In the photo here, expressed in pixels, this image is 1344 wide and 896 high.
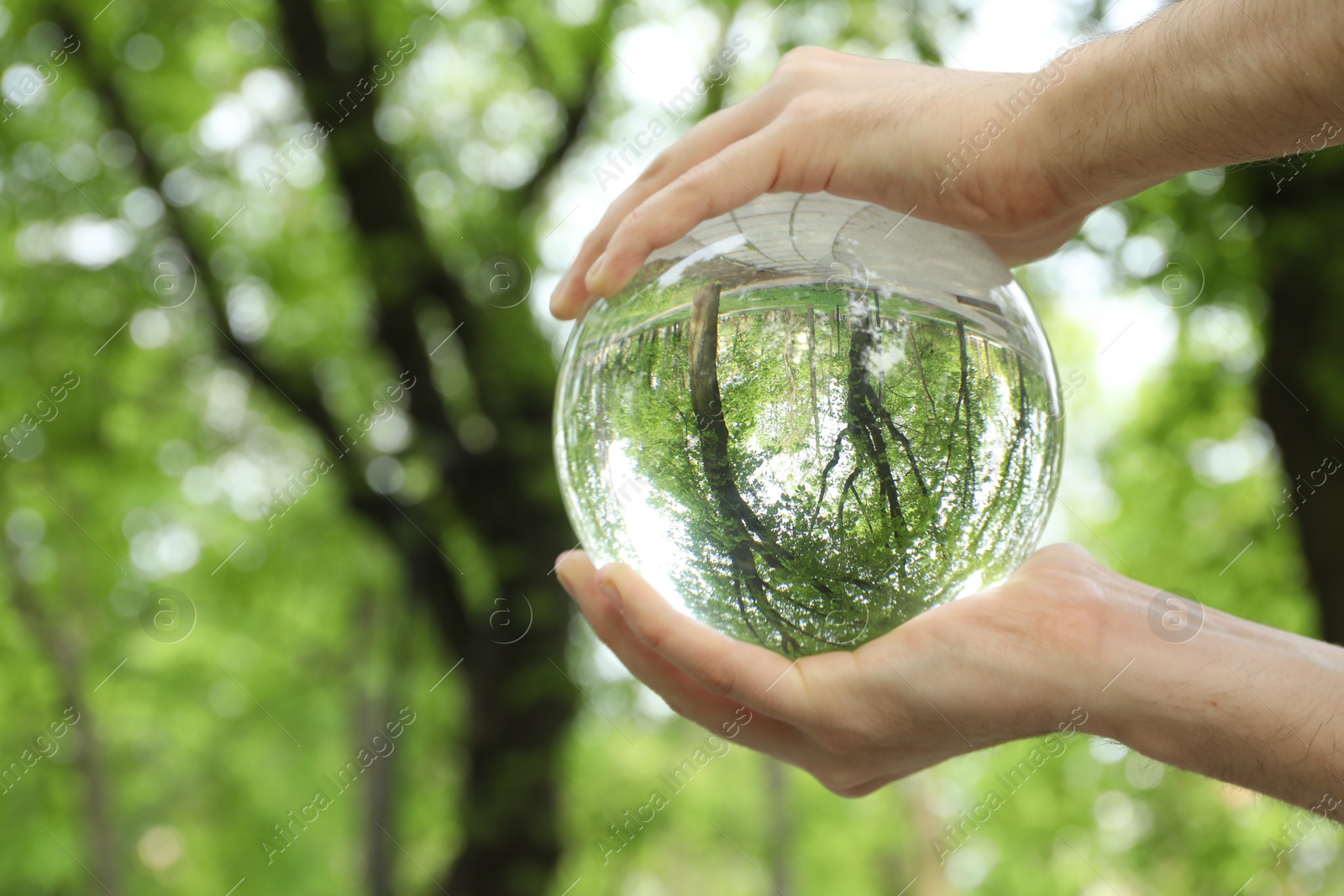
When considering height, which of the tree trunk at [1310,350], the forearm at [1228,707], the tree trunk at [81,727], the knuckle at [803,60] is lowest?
the tree trunk at [81,727]

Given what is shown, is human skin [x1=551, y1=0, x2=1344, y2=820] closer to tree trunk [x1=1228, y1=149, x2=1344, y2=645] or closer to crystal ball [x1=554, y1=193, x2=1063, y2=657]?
crystal ball [x1=554, y1=193, x2=1063, y2=657]

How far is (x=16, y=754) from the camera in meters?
14.1

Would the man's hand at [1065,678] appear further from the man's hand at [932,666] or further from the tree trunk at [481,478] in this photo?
the tree trunk at [481,478]

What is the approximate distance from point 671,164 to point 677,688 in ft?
3.78

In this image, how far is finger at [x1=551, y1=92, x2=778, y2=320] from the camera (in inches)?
86.7

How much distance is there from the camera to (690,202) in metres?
1.96

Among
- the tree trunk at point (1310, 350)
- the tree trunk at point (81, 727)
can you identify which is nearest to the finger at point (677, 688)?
the tree trunk at point (1310, 350)

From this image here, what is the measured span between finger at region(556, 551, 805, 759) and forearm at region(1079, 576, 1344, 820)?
2.15 feet

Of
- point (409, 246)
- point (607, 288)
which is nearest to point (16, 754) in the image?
point (409, 246)

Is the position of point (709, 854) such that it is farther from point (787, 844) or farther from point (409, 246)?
point (409, 246)

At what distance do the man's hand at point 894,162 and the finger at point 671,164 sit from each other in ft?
0.29

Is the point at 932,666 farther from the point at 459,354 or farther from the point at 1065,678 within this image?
the point at 459,354

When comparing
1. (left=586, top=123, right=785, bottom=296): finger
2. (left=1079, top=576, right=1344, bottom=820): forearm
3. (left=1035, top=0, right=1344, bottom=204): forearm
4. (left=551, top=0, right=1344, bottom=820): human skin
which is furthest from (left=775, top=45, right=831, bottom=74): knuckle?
(left=1079, top=576, right=1344, bottom=820): forearm

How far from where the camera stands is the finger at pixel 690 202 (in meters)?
1.95
